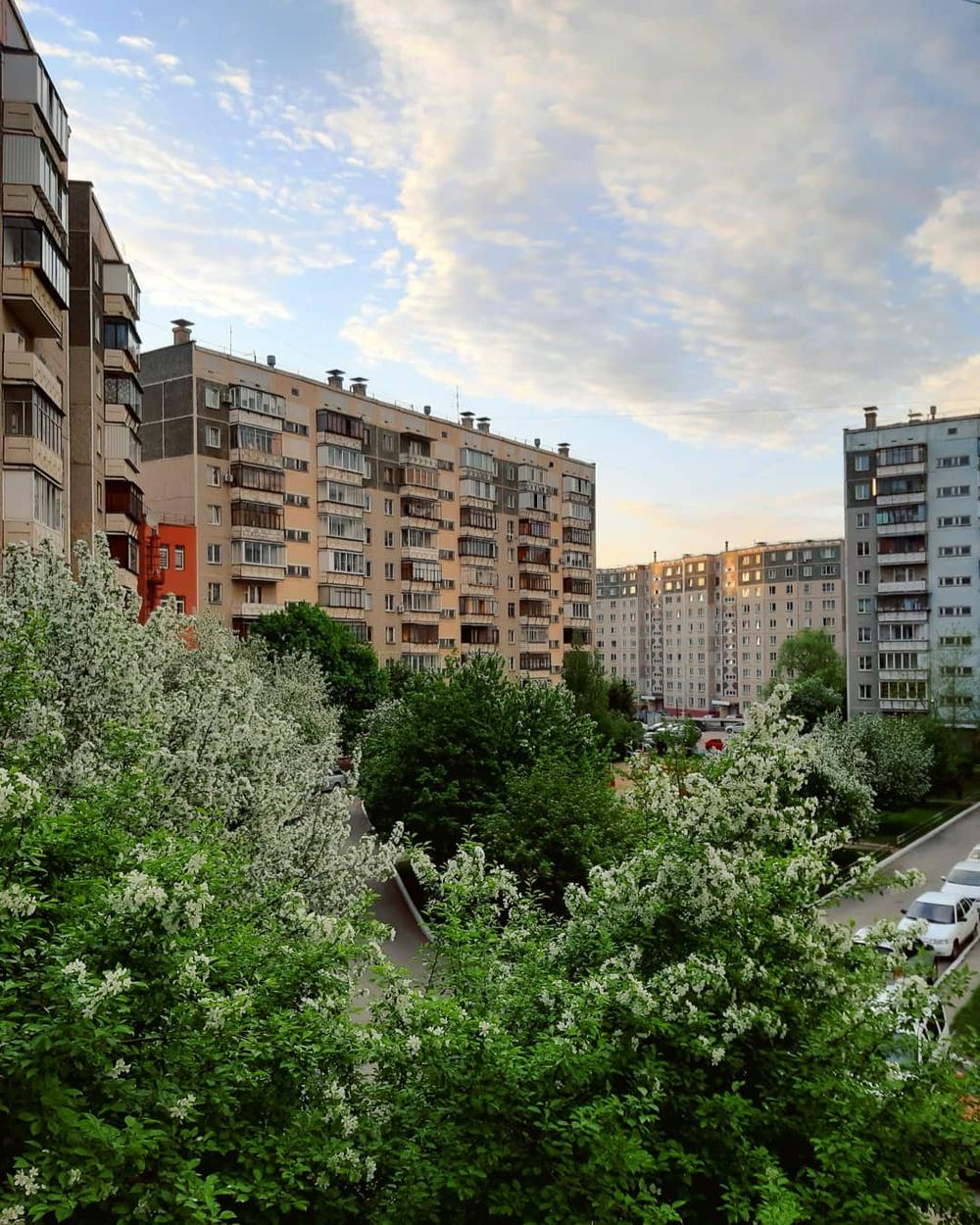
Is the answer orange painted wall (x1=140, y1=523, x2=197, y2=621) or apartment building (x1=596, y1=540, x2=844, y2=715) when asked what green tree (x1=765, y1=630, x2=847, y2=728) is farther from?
orange painted wall (x1=140, y1=523, x2=197, y2=621)

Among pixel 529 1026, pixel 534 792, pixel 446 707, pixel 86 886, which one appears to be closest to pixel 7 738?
pixel 86 886

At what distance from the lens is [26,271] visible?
2444 centimetres

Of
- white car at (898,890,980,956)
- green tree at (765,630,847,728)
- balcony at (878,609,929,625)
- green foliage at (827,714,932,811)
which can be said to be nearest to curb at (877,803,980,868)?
green foliage at (827,714,932,811)

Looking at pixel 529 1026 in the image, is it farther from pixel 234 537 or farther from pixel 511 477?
pixel 511 477

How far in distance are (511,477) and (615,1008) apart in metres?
75.1

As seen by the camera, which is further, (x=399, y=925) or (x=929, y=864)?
(x=929, y=864)

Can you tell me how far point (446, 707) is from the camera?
94.7 ft

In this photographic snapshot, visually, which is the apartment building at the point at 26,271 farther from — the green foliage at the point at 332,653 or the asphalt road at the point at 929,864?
the green foliage at the point at 332,653

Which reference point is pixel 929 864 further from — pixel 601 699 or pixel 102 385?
pixel 102 385

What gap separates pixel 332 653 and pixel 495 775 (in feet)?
85.2

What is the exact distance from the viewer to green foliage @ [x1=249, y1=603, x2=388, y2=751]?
50.6 meters

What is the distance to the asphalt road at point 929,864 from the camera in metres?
→ 26.3

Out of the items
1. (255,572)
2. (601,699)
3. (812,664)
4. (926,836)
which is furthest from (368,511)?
(812,664)

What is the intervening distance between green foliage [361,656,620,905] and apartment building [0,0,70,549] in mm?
11745
